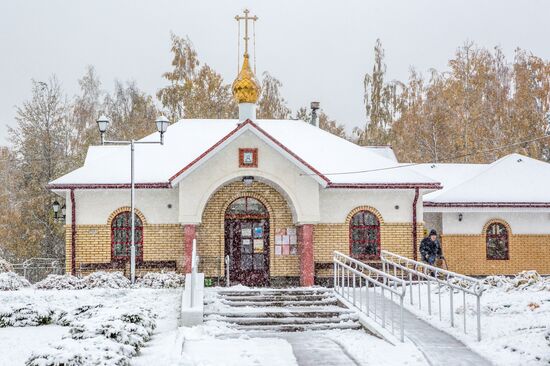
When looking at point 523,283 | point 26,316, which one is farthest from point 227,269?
point 523,283

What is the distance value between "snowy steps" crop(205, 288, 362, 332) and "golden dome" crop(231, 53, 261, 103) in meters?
6.06

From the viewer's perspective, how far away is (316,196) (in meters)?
19.1

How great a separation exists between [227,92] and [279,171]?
22336mm

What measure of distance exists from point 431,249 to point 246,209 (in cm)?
492

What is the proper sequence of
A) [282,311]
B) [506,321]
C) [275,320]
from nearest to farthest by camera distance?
[506,321]
[275,320]
[282,311]

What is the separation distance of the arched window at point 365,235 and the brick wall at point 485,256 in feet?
11.2

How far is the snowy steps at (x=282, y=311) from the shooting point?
13.8 meters

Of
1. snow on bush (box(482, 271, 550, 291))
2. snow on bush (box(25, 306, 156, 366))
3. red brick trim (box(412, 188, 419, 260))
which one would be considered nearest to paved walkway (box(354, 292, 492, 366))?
snow on bush (box(482, 271, 550, 291))

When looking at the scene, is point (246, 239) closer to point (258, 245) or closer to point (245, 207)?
point (258, 245)

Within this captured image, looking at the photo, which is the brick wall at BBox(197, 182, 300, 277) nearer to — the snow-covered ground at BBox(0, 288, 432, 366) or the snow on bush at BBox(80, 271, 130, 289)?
the snow on bush at BBox(80, 271, 130, 289)

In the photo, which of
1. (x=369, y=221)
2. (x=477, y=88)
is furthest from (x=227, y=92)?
(x=369, y=221)

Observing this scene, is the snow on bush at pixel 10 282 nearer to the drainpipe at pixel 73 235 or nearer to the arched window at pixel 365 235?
the drainpipe at pixel 73 235

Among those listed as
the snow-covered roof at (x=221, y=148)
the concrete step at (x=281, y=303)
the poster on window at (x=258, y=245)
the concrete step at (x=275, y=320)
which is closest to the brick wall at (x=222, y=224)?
the poster on window at (x=258, y=245)

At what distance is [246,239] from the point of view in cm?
2009
